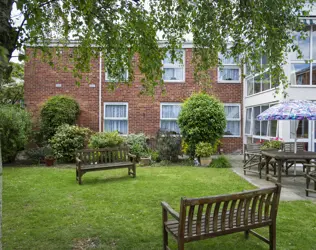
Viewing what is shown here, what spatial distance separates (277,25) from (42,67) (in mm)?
12465

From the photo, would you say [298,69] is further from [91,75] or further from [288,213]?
[91,75]

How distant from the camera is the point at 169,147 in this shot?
1046cm

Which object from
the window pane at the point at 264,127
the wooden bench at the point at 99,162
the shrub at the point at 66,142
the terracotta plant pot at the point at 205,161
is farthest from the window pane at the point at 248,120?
the shrub at the point at 66,142

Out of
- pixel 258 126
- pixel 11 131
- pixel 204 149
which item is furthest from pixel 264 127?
pixel 11 131

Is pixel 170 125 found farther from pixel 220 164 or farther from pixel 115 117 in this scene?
pixel 220 164

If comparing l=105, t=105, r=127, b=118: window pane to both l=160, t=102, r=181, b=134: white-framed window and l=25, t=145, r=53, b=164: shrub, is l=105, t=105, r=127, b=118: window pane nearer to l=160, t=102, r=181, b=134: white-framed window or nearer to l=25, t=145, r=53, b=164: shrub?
l=160, t=102, r=181, b=134: white-framed window

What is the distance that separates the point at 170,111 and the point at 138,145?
3153 mm

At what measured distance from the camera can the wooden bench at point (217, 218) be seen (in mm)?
2676

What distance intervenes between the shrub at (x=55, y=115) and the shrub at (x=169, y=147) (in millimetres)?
4467

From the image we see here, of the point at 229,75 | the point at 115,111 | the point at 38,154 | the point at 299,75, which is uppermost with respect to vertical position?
the point at 229,75

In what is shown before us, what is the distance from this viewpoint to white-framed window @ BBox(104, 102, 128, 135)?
515 inches

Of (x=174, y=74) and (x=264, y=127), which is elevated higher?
(x=174, y=74)

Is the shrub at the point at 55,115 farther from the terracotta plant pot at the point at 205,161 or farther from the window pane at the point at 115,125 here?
the terracotta plant pot at the point at 205,161

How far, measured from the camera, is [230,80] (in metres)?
13.2
